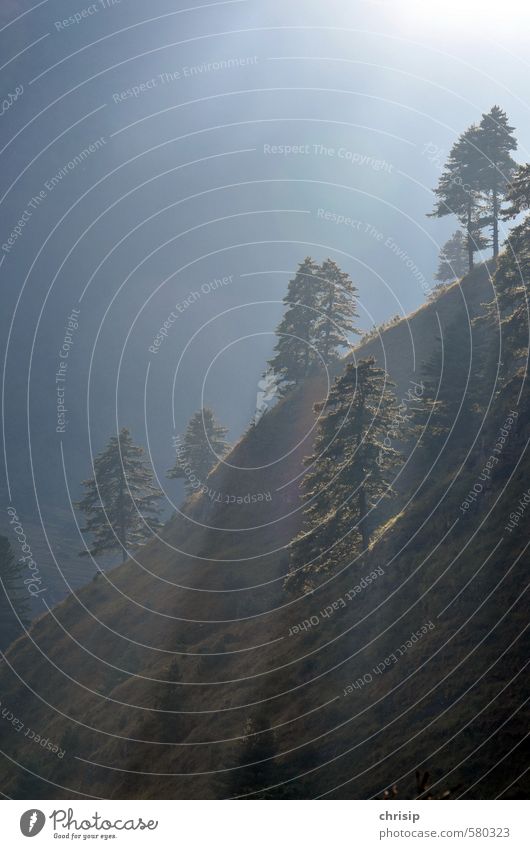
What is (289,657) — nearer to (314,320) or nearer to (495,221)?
(314,320)

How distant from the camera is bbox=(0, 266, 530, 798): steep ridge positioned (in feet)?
84.2

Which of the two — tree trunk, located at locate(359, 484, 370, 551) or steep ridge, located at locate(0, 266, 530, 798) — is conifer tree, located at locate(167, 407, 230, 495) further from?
tree trunk, located at locate(359, 484, 370, 551)

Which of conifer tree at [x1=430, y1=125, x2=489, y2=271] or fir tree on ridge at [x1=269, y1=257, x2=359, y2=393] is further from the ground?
conifer tree at [x1=430, y1=125, x2=489, y2=271]

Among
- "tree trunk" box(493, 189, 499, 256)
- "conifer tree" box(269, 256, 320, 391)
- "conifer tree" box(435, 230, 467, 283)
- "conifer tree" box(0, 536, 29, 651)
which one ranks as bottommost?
"conifer tree" box(0, 536, 29, 651)

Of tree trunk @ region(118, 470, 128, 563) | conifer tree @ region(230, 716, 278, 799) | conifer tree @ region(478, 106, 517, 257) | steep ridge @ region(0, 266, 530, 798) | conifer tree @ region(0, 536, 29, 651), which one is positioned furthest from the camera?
tree trunk @ region(118, 470, 128, 563)

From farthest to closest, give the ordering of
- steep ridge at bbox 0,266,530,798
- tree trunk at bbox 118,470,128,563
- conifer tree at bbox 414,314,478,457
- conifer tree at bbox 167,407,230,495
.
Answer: conifer tree at bbox 167,407,230,495
tree trunk at bbox 118,470,128,563
conifer tree at bbox 414,314,478,457
steep ridge at bbox 0,266,530,798

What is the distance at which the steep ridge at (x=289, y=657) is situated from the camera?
1010 inches

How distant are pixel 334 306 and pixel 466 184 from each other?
13.9 meters

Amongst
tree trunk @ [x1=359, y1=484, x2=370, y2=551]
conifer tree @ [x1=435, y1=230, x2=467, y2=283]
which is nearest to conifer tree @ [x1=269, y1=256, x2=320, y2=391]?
conifer tree @ [x1=435, y1=230, x2=467, y2=283]

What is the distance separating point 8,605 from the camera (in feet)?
232

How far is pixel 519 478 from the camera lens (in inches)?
1247

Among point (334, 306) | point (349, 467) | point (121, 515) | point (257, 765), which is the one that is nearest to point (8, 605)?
point (121, 515)

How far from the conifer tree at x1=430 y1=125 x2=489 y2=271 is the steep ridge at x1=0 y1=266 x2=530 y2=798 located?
6.88 metres
